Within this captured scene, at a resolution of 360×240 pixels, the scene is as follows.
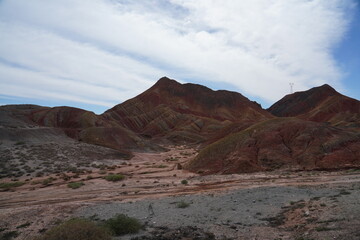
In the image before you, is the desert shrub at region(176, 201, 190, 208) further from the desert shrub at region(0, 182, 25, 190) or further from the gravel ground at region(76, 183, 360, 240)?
the desert shrub at region(0, 182, 25, 190)

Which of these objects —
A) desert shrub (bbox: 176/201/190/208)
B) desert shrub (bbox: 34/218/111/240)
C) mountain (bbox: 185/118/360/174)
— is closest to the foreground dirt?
desert shrub (bbox: 176/201/190/208)

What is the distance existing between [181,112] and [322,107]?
54.8 meters

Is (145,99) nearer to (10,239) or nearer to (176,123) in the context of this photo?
(176,123)

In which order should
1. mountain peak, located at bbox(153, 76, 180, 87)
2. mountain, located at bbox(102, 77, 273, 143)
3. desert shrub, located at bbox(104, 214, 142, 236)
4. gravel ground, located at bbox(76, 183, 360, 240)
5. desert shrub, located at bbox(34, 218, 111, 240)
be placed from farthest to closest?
1. mountain peak, located at bbox(153, 76, 180, 87)
2. mountain, located at bbox(102, 77, 273, 143)
3. desert shrub, located at bbox(104, 214, 142, 236)
4. gravel ground, located at bbox(76, 183, 360, 240)
5. desert shrub, located at bbox(34, 218, 111, 240)

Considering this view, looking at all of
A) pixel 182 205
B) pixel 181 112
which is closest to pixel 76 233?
pixel 182 205

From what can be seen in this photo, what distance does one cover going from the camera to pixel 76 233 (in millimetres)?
8953

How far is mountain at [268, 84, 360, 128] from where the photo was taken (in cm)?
9775

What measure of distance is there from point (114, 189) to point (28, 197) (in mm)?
5880

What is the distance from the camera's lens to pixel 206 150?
35531 mm

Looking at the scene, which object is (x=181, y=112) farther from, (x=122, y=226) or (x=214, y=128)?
(x=122, y=226)

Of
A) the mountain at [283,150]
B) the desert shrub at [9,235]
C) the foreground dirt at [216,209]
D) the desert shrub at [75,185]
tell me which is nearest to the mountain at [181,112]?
the mountain at [283,150]

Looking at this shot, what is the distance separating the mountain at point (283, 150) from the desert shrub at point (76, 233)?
69.3 ft

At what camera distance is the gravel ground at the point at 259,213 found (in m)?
10.1

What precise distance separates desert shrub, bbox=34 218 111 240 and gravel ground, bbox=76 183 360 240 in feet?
5.41
